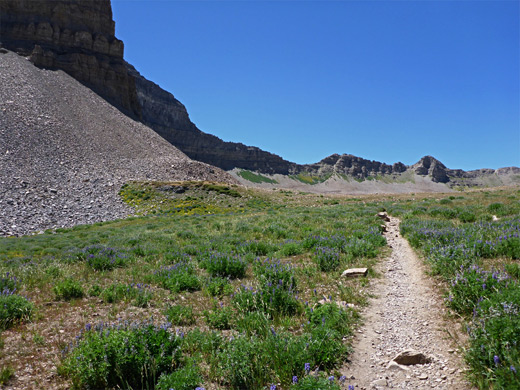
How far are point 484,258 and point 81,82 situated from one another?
104089 mm

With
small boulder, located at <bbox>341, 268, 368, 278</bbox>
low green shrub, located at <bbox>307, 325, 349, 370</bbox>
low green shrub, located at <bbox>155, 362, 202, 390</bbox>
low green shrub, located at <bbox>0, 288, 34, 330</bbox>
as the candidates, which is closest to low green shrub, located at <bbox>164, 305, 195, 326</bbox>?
low green shrub, located at <bbox>155, 362, 202, 390</bbox>

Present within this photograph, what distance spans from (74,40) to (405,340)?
4798 inches

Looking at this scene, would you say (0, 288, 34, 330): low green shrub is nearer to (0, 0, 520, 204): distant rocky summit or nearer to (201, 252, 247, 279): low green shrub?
(201, 252, 247, 279): low green shrub

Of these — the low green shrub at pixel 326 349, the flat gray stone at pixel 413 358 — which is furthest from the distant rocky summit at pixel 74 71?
the flat gray stone at pixel 413 358

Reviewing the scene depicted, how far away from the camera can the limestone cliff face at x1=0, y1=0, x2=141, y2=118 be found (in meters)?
85.4

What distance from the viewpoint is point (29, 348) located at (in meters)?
4.77

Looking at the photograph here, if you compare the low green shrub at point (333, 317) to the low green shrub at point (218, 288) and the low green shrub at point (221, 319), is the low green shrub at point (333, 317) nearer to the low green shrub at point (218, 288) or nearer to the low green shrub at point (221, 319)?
the low green shrub at point (221, 319)

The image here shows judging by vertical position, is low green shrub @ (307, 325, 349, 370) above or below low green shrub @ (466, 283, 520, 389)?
below

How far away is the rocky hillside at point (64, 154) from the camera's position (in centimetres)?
3581

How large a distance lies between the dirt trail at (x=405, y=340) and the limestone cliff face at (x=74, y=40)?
10142cm

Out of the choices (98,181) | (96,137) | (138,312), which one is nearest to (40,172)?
(98,181)

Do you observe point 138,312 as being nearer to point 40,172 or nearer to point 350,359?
point 350,359

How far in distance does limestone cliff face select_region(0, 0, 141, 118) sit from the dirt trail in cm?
10142

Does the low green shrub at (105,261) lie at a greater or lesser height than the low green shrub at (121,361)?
lesser
